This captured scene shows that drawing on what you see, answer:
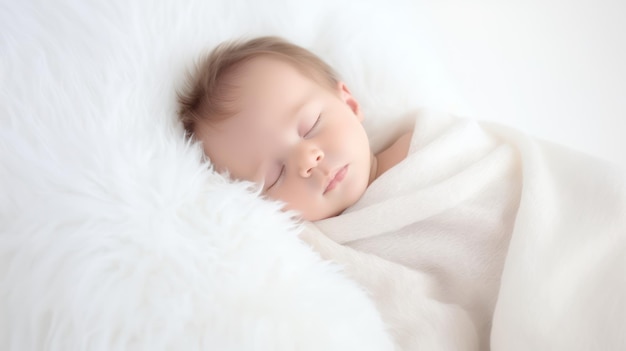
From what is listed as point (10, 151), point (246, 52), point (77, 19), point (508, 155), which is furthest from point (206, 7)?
point (508, 155)

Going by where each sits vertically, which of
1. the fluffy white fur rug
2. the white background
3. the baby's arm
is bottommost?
the baby's arm

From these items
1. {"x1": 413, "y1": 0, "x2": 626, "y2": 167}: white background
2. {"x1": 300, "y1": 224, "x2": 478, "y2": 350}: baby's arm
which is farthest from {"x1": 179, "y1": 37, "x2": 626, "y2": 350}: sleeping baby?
{"x1": 413, "y1": 0, "x2": 626, "y2": 167}: white background

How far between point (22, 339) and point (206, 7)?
83cm

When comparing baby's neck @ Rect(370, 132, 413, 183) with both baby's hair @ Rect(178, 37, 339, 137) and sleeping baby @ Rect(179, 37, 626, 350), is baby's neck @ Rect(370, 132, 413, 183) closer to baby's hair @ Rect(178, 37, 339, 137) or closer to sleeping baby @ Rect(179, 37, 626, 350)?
sleeping baby @ Rect(179, 37, 626, 350)

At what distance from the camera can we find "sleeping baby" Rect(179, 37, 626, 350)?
1050mm

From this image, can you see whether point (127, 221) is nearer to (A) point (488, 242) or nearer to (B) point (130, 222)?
(B) point (130, 222)

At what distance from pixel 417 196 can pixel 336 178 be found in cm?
17

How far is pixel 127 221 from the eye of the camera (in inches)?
34.3

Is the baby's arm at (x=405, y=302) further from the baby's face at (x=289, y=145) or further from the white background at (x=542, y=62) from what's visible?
the white background at (x=542, y=62)

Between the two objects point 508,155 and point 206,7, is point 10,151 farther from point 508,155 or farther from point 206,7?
point 508,155

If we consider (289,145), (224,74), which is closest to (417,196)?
(289,145)

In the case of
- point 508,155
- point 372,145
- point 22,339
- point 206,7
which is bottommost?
point 22,339

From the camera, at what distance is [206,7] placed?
131 cm

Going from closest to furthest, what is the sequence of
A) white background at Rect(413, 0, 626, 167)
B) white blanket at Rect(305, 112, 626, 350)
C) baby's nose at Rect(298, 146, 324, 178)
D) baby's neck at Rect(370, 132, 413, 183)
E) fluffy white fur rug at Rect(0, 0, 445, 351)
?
fluffy white fur rug at Rect(0, 0, 445, 351)
white blanket at Rect(305, 112, 626, 350)
baby's nose at Rect(298, 146, 324, 178)
baby's neck at Rect(370, 132, 413, 183)
white background at Rect(413, 0, 626, 167)
